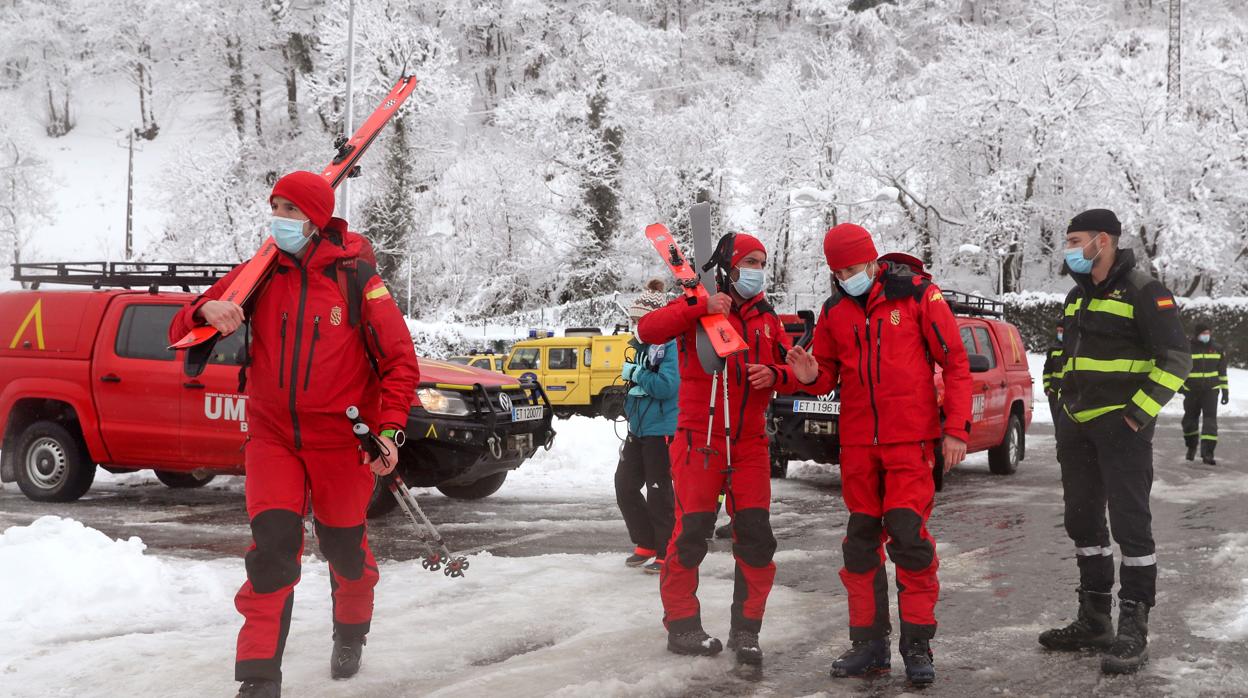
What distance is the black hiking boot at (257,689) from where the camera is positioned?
4.12 meters

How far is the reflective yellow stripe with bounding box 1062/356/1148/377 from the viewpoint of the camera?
5.14m

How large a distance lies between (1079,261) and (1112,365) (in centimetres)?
54

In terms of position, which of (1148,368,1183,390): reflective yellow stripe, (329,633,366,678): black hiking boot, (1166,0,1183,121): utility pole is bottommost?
(329,633,366,678): black hiking boot

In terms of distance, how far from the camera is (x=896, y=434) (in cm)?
478

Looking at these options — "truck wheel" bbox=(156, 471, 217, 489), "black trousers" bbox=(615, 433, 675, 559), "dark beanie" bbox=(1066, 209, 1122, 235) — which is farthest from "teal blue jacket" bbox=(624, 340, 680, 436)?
"truck wheel" bbox=(156, 471, 217, 489)

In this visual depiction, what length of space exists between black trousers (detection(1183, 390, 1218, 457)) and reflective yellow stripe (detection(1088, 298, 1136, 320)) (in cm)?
1023

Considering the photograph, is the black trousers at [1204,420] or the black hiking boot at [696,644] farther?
the black trousers at [1204,420]

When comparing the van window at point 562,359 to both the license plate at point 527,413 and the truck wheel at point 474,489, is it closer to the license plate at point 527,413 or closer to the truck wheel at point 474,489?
→ the truck wheel at point 474,489

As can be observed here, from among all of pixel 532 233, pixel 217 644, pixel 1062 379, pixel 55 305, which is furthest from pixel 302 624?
pixel 532 233

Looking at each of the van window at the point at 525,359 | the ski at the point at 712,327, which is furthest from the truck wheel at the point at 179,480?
the van window at the point at 525,359

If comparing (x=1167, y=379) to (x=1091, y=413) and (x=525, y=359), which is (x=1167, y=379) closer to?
(x=1091, y=413)

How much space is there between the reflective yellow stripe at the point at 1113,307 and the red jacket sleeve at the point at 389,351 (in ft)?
10.9

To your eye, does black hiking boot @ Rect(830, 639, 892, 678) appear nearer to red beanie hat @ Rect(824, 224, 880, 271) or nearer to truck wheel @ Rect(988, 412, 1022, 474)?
red beanie hat @ Rect(824, 224, 880, 271)

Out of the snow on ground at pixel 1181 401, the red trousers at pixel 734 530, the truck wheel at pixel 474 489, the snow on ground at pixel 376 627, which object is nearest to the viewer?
the snow on ground at pixel 376 627
